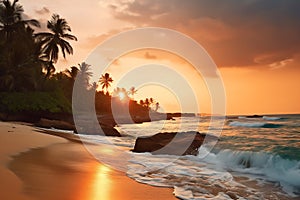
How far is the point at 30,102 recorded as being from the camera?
31094mm

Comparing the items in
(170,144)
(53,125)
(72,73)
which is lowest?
(170,144)

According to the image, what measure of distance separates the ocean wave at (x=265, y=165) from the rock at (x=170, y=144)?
1.23 meters

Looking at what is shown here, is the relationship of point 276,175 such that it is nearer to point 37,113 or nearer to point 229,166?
point 229,166

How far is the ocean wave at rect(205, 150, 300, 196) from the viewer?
30.6 feet

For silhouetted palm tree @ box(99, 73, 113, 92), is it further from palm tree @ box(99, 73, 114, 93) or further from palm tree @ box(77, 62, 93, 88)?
palm tree @ box(77, 62, 93, 88)

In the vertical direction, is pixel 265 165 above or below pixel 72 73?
below

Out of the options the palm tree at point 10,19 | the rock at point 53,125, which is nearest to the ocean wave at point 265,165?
the rock at point 53,125

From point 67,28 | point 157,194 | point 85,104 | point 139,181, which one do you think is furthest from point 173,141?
point 85,104

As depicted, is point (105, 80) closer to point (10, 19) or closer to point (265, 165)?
point (10, 19)

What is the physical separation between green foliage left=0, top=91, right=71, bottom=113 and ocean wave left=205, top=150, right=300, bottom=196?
22.8 metres

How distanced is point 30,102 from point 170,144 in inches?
848

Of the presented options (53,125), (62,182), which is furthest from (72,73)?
(62,182)

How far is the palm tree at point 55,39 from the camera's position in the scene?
38000 millimetres

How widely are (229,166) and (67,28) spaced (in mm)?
34358
